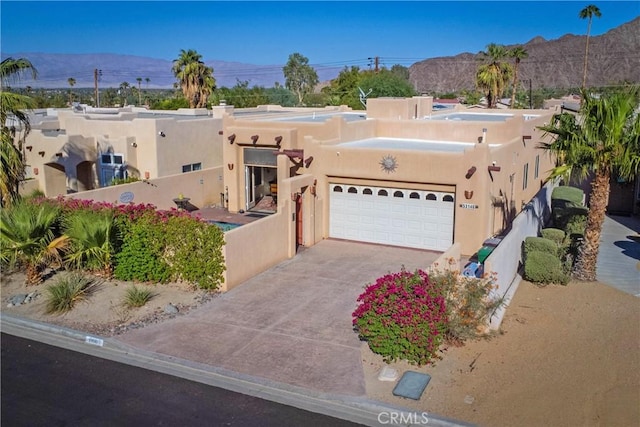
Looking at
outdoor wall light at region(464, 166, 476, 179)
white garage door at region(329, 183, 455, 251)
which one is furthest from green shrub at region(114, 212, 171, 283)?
outdoor wall light at region(464, 166, 476, 179)

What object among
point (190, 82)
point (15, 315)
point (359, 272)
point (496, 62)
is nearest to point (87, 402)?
point (15, 315)

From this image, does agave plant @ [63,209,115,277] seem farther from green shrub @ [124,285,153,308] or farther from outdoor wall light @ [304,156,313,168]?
outdoor wall light @ [304,156,313,168]

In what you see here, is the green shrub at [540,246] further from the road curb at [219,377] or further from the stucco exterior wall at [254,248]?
the road curb at [219,377]

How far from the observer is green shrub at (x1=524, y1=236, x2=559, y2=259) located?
54.2 feet

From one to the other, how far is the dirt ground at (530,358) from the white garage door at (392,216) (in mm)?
4631

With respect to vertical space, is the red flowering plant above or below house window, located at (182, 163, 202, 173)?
below

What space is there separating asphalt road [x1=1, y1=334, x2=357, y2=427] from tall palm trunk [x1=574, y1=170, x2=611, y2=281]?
9.33 metres

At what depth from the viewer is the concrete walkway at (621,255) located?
16.3m

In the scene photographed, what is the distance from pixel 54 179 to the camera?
2811 centimetres

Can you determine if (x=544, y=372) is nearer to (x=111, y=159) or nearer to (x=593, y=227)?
(x=593, y=227)

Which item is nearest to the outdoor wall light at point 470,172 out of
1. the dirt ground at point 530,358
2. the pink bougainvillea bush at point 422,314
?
the dirt ground at point 530,358

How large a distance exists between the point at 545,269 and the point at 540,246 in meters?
0.93

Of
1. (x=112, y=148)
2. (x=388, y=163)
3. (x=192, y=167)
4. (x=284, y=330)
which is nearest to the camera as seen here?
(x=284, y=330)

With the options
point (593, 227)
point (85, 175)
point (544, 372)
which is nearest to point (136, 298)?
point (544, 372)
